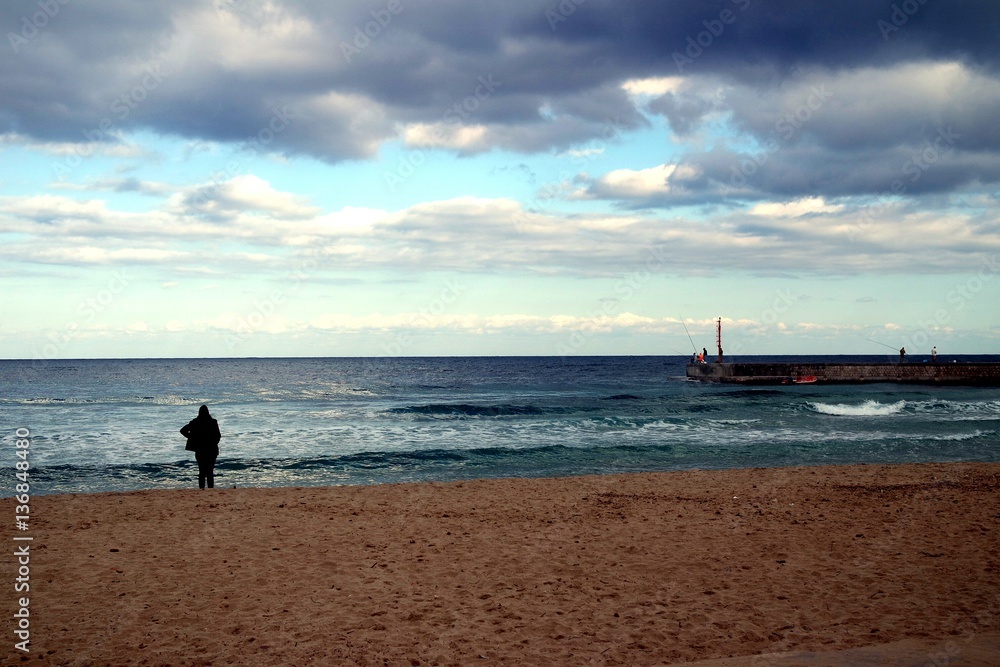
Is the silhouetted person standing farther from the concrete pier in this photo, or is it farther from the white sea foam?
the concrete pier

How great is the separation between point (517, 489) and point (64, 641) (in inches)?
363

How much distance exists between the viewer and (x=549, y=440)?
24.8m

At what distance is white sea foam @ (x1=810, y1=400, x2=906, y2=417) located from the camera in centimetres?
3381

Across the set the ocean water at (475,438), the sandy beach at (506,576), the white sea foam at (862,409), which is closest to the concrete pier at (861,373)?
the ocean water at (475,438)

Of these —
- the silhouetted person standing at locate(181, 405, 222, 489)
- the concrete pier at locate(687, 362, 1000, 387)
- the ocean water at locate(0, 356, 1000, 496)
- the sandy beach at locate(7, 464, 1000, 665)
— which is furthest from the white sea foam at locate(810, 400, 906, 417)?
the silhouetted person standing at locate(181, 405, 222, 489)

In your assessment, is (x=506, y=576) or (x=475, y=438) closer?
(x=506, y=576)

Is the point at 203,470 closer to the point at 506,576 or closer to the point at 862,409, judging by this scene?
the point at 506,576

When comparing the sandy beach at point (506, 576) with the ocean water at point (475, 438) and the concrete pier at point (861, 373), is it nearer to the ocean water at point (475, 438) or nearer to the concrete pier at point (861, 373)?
the ocean water at point (475, 438)

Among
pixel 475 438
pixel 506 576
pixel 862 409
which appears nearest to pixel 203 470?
pixel 506 576

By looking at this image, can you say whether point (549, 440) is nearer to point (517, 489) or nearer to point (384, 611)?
point (517, 489)

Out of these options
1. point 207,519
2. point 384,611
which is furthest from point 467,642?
point 207,519

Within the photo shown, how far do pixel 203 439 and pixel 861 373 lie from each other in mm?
62142

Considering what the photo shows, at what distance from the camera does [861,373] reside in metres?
62.7

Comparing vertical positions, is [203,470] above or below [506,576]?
above
